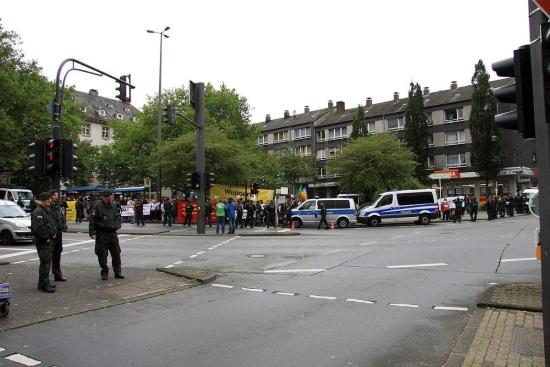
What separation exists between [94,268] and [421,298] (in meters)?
7.53

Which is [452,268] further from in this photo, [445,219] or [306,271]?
[445,219]

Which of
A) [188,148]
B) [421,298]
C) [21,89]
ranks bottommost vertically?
[421,298]

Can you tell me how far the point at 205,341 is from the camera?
5.25 meters

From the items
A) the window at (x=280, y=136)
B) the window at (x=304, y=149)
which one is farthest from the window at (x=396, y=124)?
the window at (x=280, y=136)

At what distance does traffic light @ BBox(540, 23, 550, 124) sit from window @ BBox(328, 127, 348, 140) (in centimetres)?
6240

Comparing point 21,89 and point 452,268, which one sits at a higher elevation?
point 21,89

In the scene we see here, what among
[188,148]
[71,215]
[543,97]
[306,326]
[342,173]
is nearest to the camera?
[543,97]

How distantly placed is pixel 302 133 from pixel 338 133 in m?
6.81

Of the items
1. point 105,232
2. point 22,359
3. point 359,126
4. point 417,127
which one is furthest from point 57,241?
point 359,126

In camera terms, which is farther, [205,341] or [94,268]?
[94,268]

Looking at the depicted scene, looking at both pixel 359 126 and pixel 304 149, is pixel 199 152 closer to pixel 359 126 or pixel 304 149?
pixel 359 126

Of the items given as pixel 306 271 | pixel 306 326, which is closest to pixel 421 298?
pixel 306 326

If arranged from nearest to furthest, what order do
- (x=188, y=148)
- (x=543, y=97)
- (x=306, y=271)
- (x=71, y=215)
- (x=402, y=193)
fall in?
(x=543, y=97) < (x=306, y=271) < (x=402, y=193) < (x=188, y=148) < (x=71, y=215)

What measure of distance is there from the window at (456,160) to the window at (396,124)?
7196 mm
